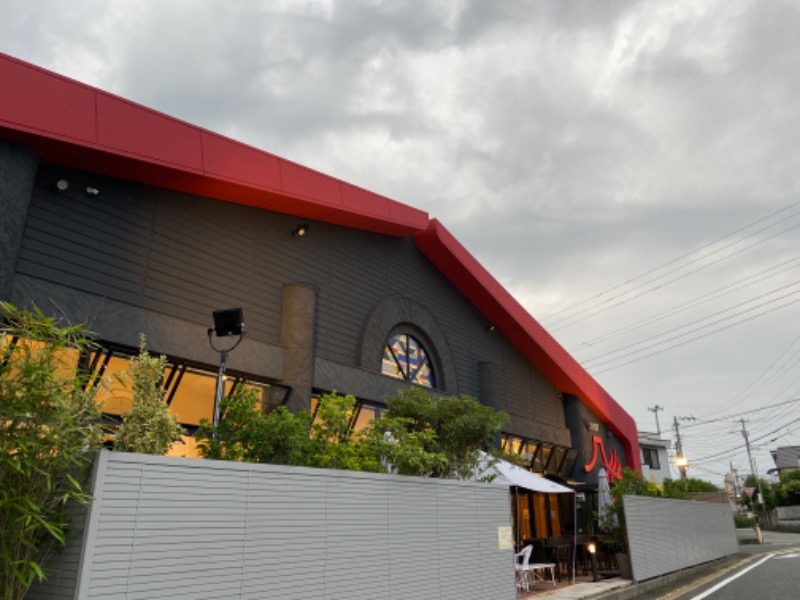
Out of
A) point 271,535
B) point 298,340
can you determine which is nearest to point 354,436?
point 271,535

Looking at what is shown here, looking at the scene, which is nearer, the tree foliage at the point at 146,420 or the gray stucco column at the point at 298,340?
the tree foliage at the point at 146,420

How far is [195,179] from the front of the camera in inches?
449

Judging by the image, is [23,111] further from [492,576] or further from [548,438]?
[548,438]

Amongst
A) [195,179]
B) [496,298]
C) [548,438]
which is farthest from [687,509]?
[195,179]

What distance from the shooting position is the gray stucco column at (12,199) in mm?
8781

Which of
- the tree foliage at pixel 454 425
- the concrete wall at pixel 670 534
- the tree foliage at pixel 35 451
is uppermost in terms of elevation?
the tree foliage at pixel 454 425

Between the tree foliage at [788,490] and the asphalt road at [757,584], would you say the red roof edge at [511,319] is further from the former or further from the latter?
the tree foliage at [788,490]

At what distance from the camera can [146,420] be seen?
233 inches

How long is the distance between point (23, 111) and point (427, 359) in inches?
468

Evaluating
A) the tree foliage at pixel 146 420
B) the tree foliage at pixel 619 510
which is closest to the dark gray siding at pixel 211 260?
the tree foliage at pixel 146 420

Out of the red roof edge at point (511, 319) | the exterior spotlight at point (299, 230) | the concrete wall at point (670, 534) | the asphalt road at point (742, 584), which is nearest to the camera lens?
the asphalt road at point (742, 584)

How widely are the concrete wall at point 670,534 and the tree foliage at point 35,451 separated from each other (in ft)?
43.3

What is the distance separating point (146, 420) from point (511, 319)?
16.0 metres

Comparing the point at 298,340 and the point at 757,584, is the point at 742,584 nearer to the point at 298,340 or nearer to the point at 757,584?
the point at 757,584
